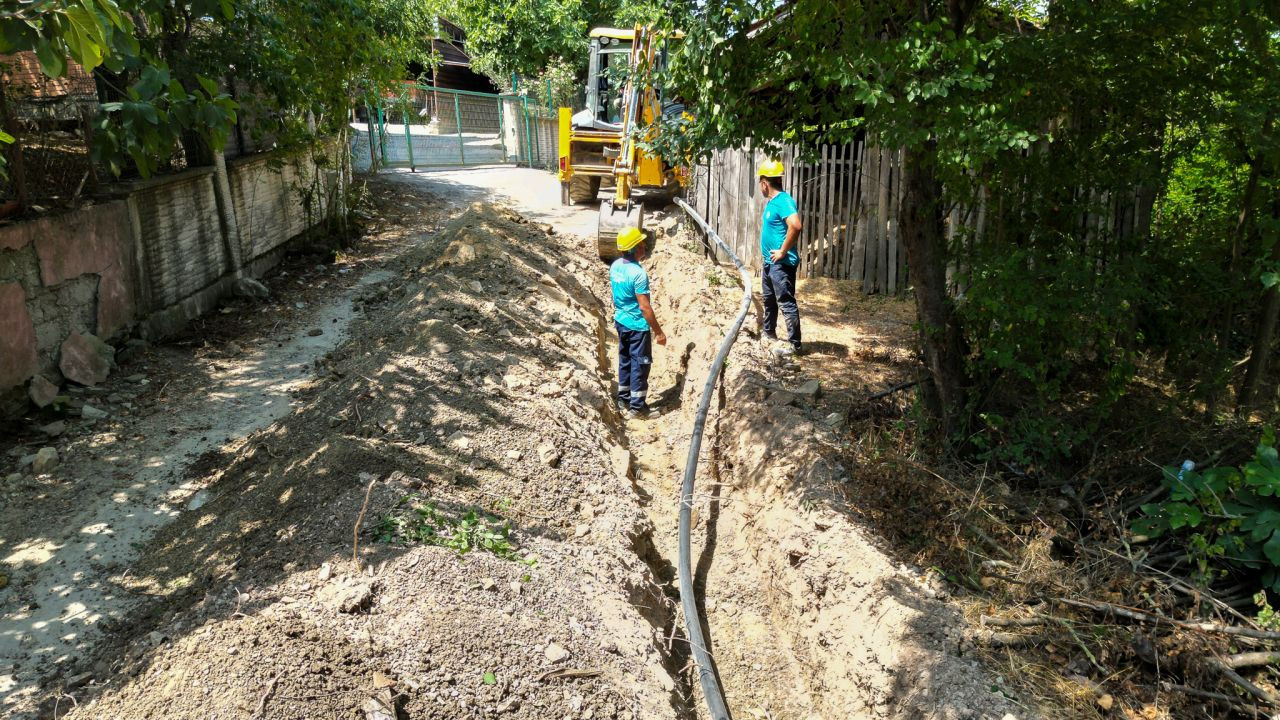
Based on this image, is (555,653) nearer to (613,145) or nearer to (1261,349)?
(1261,349)

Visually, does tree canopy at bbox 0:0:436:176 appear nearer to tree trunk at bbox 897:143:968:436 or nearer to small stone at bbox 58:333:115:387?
small stone at bbox 58:333:115:387

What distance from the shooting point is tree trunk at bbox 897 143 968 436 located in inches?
214

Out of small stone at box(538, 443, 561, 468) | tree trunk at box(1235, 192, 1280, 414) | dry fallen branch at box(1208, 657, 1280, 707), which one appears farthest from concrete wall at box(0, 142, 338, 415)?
tree trunk at box(1235, 192, 1280, 414)

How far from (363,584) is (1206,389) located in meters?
4.79

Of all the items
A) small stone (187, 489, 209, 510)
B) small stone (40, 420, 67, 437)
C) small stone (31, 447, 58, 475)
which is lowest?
small stone (187, 489, 209, 510)

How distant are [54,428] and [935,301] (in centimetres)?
652

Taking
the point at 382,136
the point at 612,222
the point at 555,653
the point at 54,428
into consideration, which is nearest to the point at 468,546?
the point at 555,653

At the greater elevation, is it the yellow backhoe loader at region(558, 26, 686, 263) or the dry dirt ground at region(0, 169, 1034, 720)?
the yellow backhoe loader at region(558, 26, 686, 263)

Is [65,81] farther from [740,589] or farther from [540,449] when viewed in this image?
[740,589]

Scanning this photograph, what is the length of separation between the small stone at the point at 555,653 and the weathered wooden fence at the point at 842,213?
22.1ft

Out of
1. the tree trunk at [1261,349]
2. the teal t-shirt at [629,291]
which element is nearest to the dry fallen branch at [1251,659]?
the tree trunk at [1261,349]

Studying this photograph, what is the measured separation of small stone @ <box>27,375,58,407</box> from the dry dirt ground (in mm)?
417

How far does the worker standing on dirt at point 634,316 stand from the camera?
24.7ft

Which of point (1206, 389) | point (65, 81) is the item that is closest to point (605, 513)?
point (1206, 389)
